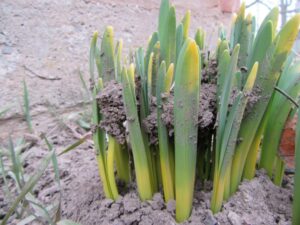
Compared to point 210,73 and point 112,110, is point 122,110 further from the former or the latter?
point 210,73

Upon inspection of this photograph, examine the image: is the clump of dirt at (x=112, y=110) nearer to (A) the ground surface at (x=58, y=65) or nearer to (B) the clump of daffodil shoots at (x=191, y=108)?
(B) the clump of daffodil shoots at (x=191, y=108)

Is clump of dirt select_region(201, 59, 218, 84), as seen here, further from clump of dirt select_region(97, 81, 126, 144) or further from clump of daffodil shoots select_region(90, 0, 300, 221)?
clump of dirt select_region(97, 81, 126, 144)

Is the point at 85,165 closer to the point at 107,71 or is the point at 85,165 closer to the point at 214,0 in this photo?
the point at 107,71

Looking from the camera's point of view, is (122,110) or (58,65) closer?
(122,110)

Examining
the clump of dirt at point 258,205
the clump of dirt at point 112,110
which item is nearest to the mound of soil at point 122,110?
the clump of dirt at point 112,110

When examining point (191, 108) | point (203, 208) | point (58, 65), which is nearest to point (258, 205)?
point (203, 208)

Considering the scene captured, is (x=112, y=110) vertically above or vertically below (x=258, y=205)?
above

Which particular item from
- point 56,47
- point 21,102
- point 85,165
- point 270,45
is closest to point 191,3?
point 56,47
